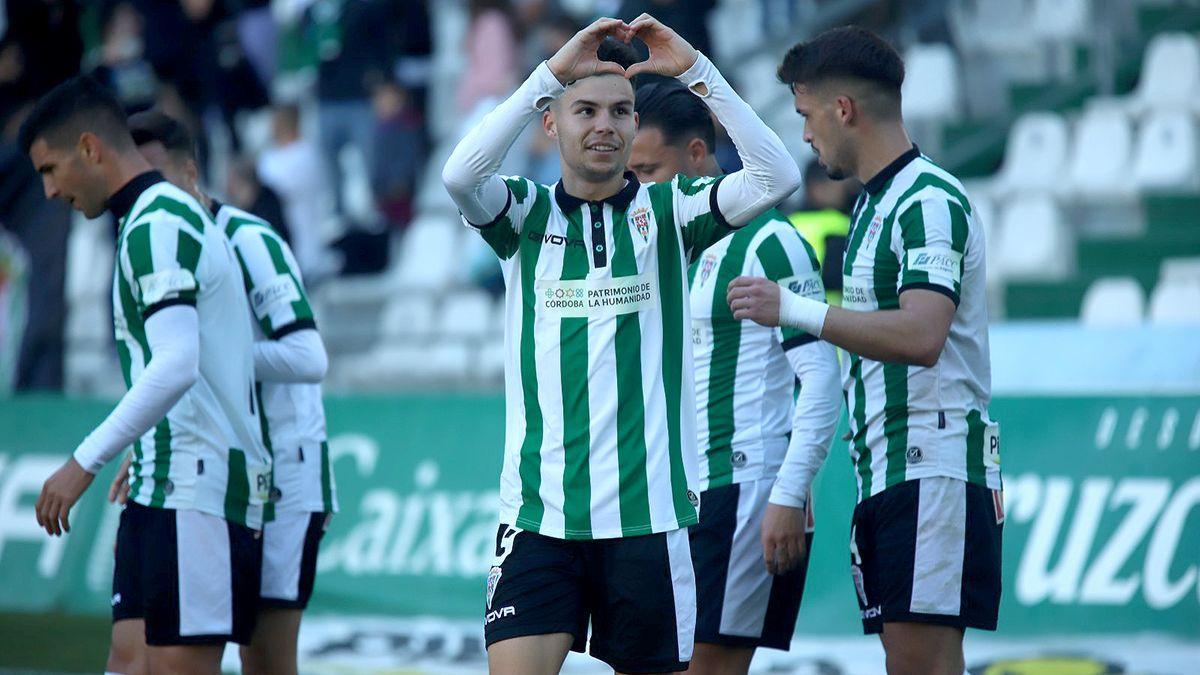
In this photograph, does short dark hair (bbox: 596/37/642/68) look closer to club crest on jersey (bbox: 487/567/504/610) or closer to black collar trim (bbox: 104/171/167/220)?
club crest on jersey (bbox: 487/567/504/610)

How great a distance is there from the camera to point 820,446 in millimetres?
5508

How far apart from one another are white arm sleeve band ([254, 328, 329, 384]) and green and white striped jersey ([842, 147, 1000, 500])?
206 centimetres

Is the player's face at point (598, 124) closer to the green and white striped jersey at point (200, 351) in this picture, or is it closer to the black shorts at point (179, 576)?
the green and white striped jersey at point (200, 351)

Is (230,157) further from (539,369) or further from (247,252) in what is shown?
(539,369)

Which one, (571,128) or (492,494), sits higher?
(571,128)

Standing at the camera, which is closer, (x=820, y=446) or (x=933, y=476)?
(x=933, y=476)

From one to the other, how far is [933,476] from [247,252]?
2.70 meters

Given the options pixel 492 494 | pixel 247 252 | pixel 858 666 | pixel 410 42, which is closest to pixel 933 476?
pixel 247 252

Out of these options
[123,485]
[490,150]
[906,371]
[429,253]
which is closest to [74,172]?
[123,485]

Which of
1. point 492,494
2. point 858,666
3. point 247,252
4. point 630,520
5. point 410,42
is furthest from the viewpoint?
point 410,42

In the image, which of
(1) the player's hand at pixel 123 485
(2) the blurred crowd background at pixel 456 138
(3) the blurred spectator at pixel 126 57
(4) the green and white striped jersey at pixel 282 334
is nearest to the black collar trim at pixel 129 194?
(4) the green and white striped jersey at pixel 282 334

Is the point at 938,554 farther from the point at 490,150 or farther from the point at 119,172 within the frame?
the point at 119,172

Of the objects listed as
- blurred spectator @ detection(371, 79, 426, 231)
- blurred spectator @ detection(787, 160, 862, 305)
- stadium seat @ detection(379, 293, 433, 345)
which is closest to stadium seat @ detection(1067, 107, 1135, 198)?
blurred spectator @ detection(787, 160, 862, 305)

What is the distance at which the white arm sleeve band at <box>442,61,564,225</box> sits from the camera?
15.2 ft
